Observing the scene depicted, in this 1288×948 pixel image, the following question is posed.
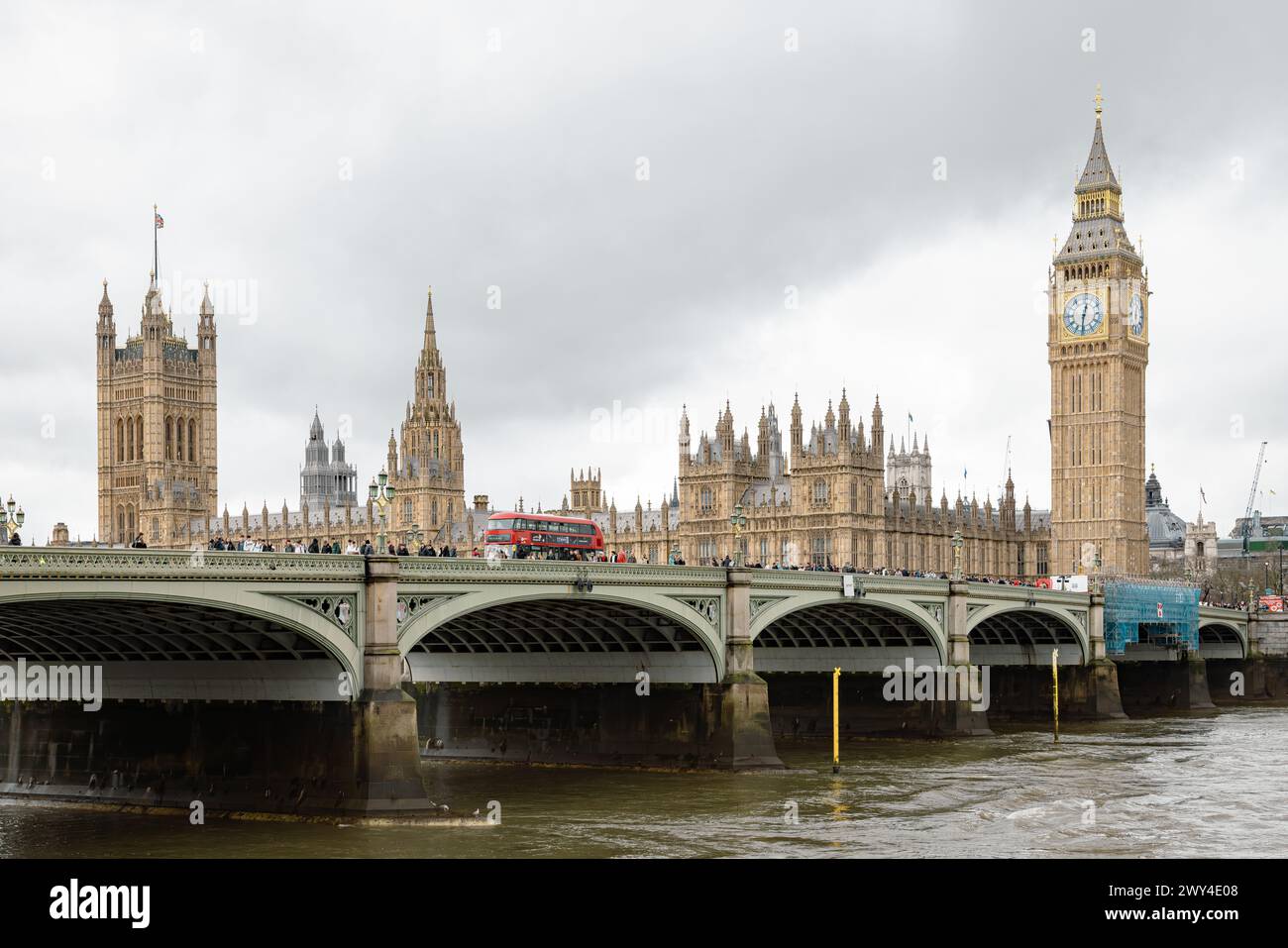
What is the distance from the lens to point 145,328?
19012cm

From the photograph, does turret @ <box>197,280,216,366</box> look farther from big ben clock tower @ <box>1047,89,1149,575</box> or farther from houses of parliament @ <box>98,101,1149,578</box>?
big ben clock tower @ <box>1047,89,1149,575</box>

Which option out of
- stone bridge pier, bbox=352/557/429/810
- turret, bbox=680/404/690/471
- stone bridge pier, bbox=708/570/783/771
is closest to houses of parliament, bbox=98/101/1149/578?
turret, bbox=680/404/690/471

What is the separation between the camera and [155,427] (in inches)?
7421

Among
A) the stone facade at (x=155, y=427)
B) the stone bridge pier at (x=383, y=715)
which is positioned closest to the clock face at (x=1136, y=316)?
the stone facade at (x=155, y=427)

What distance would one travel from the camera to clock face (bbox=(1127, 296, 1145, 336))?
152250 mm

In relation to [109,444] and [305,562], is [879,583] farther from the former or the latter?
[109,444]

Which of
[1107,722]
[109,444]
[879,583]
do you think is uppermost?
[109,444]

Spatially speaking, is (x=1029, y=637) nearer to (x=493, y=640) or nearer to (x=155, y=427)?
(x=493, y=640)

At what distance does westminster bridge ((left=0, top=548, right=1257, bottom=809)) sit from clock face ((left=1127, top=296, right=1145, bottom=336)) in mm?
67030

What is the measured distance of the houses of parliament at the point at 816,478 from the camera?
429 feet

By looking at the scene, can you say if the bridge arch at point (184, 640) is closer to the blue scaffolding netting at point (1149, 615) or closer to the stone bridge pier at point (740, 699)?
the stone bridge pier at point (740, 699)

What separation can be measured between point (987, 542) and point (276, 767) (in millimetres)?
109411
